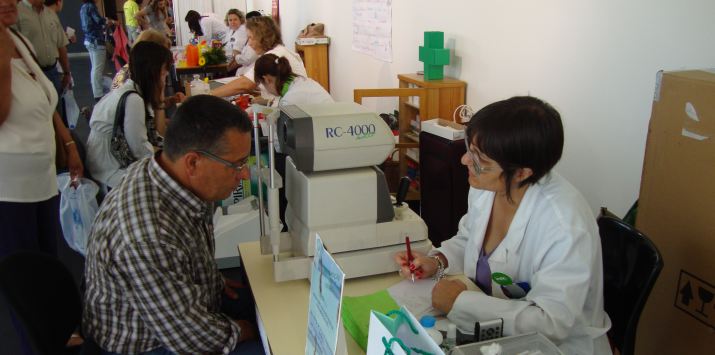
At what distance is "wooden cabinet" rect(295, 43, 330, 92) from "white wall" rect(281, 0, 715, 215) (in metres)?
2.73

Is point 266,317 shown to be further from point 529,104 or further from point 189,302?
point 529,104

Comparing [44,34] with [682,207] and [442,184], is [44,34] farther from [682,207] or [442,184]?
[682,207]

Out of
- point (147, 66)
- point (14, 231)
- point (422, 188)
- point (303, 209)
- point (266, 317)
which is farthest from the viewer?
point (422, 188)

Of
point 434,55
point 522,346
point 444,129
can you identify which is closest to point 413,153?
point 434,55

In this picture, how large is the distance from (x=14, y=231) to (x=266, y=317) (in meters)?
1.15

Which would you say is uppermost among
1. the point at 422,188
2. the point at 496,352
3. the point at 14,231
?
the point at 496,352

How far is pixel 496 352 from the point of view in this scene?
87cm

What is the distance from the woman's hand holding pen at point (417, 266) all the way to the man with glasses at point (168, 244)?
449mm

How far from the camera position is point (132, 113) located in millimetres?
2467

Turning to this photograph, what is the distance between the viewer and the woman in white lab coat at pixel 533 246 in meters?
1.14

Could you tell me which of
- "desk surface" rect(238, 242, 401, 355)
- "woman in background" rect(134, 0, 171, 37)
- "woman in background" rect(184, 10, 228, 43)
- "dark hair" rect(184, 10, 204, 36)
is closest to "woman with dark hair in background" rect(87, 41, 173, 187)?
"desk surface" rect(238, 242, 401, 355)

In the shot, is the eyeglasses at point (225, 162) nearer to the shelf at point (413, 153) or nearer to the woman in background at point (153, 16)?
the shelf at point (413, 153)

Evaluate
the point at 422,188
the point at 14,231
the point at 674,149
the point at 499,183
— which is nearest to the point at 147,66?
the point at 14,231

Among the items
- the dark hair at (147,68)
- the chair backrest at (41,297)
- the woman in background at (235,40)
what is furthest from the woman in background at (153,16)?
the chair backrest at (41,297)
